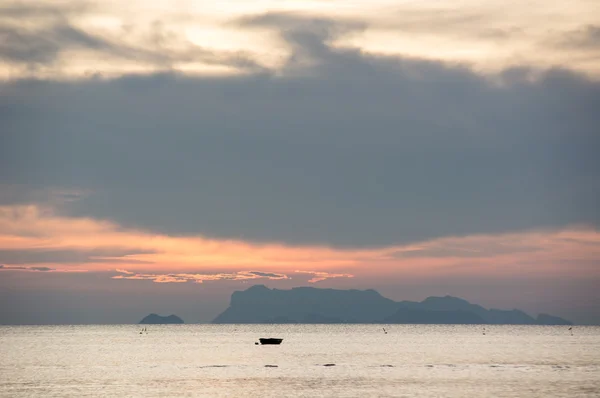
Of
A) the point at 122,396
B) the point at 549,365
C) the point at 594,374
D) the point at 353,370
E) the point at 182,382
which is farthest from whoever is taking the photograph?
the point at 549,365

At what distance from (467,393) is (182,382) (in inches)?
1945

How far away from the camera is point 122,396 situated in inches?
4924

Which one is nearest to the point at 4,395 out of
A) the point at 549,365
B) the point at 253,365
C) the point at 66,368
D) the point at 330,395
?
the point at 330,395

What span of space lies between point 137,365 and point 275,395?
7930 centimetres

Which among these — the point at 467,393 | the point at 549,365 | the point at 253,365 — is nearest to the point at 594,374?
the point at 549,365

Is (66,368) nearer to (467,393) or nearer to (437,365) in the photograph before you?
(437,365)

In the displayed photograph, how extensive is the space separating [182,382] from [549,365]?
3513 inches

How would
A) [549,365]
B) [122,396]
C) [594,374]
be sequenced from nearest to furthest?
[122,396] < [594,374] < [549,365]

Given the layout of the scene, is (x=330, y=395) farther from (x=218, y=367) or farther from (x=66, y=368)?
(x=66, y=368)

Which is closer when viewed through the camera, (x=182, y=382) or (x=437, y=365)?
(x=182, y=382)

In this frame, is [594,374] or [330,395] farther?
[594,374]

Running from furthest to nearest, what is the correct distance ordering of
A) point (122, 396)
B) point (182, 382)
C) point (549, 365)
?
point (549, 365), point (182, 382), point (122, 396)

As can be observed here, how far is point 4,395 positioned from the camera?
12719 cm

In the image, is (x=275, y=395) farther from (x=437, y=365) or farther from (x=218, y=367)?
(x=437, y=365)
